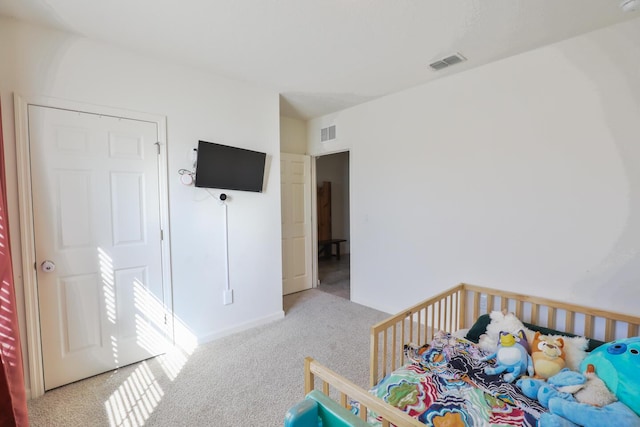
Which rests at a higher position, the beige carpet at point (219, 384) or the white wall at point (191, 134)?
the white wall at point (191, 134)

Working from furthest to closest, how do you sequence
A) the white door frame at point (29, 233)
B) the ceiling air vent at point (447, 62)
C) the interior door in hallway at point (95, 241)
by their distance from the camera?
the ceiling air vent at point (447, 62) → the interior door in hallway at point (95, 241) → the white door frame at point (29, 233)

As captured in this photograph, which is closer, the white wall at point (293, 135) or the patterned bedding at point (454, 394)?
the patterned bedding at point (454, 394)

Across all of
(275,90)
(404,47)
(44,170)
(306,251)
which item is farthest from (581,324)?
(44,170)

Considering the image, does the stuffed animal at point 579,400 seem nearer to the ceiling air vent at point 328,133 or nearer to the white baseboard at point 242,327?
the white baseboard at point 242,327

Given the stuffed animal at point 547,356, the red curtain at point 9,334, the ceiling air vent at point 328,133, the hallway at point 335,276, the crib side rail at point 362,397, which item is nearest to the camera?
the crib side rail at point 362,397

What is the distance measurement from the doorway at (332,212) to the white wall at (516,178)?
2659 mm

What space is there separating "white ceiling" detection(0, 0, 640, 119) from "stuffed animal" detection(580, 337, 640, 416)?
199 cm

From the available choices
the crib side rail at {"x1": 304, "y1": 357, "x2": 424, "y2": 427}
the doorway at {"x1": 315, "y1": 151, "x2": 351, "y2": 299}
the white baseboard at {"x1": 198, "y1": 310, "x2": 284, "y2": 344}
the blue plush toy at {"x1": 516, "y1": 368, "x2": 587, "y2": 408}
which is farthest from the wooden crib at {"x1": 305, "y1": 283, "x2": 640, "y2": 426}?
the doorway at {"x1": 315, "y1": 151, "x2": 351, "y2": 299}

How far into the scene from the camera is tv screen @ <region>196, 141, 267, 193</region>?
8.63 feet

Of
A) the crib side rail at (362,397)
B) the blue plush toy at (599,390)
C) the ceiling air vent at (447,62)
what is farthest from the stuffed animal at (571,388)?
the ceiling air vent at (447,62)

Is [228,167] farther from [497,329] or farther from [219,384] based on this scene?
[497,329]

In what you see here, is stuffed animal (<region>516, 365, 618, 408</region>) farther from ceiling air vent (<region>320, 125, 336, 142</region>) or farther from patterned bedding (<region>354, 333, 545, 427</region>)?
ceiling air vent (<region>320, 125, 336, 142</region>)

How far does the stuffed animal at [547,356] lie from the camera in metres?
1.67

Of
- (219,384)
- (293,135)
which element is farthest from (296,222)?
(219,384)
